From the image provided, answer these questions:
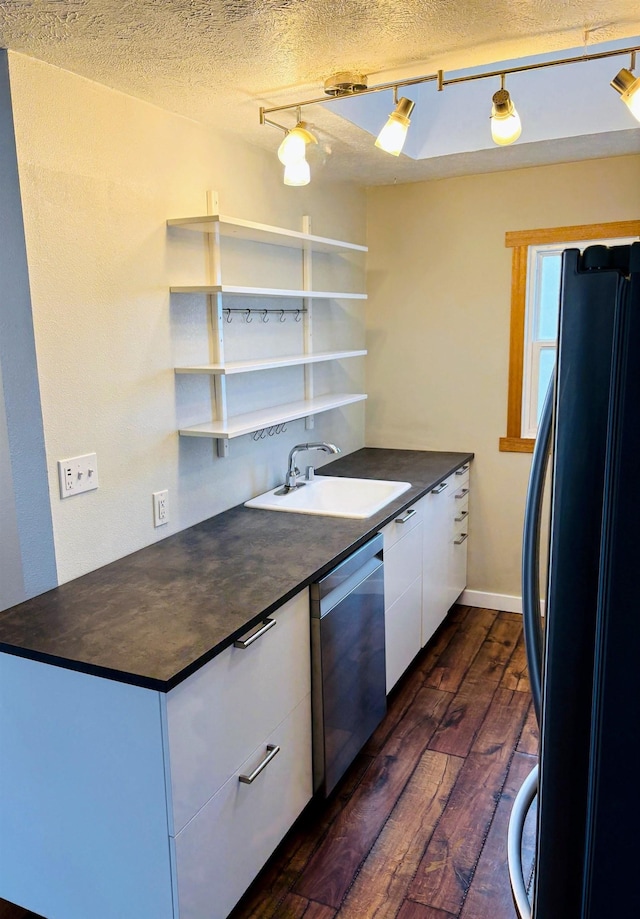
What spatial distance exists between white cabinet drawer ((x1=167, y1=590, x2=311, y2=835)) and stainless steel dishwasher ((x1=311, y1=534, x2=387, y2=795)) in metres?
0.06

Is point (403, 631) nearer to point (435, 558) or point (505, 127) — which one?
point (435, 558)

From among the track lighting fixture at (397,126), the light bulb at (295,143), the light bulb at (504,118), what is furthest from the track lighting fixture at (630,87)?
the light bulb at (295,143)

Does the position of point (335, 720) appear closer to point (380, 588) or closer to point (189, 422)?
point (380, 588)

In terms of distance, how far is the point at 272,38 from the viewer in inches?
69.4

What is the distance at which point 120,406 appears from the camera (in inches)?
86.3

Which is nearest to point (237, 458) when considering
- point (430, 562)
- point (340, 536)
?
point (340, 536)

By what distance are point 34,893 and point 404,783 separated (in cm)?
124

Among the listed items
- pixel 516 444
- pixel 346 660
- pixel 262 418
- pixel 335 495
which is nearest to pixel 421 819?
pixel 346 660

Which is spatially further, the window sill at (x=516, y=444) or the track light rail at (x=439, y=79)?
the window sill at (x=516, y=444)

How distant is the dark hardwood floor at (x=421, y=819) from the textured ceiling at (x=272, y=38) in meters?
2.29

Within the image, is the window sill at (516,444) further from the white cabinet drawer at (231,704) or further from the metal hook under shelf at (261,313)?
the white cabinet drawer at (231,704)

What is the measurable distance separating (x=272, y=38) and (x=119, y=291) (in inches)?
33.2

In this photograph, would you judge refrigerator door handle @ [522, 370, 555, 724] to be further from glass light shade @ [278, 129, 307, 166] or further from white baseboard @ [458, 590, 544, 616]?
white baseboard @ [458, 590, 544, 616]

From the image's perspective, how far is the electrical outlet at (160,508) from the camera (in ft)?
7.75
